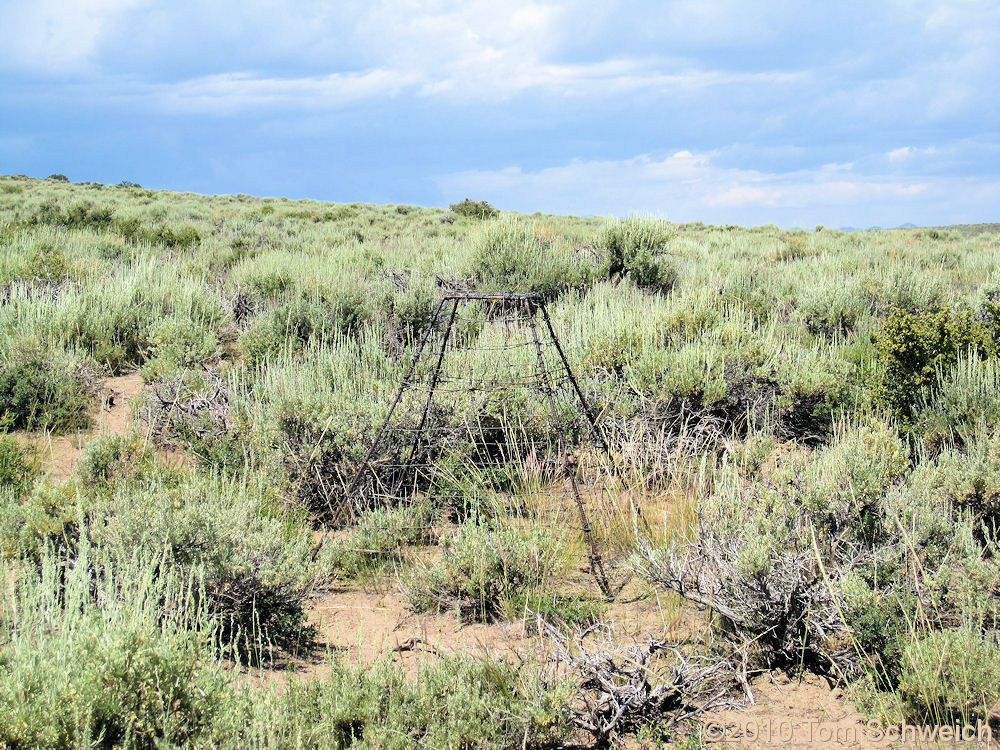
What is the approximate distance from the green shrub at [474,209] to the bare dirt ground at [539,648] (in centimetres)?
2121

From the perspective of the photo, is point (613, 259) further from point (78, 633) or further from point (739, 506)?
point (78, 633)

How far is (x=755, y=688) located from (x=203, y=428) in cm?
470

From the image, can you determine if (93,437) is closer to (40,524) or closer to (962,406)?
(40,524)

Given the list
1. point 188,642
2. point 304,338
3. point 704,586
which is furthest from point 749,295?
point 188,642

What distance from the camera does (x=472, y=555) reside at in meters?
3.80

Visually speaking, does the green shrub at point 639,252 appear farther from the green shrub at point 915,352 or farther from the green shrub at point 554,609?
the green shrub at point 554,609

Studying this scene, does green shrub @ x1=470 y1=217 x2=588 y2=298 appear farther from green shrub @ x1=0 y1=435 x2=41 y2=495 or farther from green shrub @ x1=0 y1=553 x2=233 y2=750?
green shrub @ x1=0 y1=553 x2=233 y2=750

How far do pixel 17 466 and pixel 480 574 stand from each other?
12.3 ft

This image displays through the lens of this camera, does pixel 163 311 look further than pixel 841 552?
Yes

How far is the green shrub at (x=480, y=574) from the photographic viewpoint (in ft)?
12.4

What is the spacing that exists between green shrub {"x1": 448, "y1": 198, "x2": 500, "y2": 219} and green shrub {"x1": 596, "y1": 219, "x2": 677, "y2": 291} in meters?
13.0

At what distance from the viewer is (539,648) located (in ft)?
10.9
